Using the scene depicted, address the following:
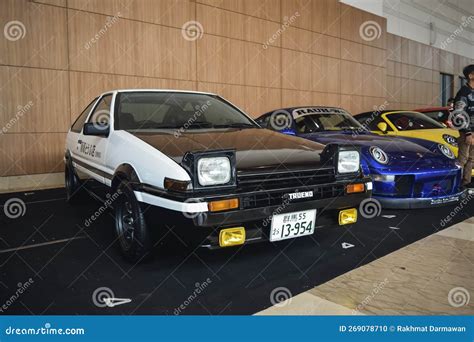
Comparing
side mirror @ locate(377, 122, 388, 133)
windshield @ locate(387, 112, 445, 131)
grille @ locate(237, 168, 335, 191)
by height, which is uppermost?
windshield @ locate(387, 112, 445, 131)

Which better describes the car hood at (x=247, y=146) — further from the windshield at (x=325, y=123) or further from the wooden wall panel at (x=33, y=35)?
the wooden wall panel at (x=33, y=35)

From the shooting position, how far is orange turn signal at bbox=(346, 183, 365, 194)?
2.41 m

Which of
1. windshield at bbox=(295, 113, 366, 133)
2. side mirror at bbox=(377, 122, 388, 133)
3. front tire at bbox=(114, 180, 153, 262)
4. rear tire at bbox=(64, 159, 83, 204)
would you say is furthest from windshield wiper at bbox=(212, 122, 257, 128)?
side mirror at bbox=(377, 122, 388, 133)

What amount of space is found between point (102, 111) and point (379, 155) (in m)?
2.38

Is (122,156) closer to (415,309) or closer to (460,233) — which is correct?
(415,309)

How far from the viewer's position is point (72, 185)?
3.99 m

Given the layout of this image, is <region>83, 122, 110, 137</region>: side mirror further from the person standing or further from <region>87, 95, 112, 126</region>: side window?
the person standing

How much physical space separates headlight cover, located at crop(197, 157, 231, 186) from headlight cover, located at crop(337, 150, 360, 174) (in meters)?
0.78

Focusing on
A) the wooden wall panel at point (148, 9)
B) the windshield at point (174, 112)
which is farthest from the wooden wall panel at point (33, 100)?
the windshield at point (174, 112)

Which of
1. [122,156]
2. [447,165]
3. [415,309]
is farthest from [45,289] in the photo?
[447,165]

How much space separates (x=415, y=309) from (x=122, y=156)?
1822 millimetres

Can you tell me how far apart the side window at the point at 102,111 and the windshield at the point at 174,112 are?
7.9 inches

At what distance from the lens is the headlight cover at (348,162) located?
95.4 inches

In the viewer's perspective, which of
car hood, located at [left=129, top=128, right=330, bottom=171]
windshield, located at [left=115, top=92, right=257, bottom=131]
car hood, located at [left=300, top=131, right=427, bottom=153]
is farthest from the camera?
car hood, located at [left=300, top=131, right=427, bottom=153]
